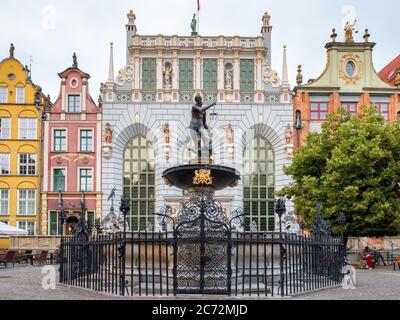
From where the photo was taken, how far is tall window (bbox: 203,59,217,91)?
46.6 meters

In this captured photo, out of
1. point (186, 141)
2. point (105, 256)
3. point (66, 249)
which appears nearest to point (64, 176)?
point (186, 141)

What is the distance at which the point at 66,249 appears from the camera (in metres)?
18.4

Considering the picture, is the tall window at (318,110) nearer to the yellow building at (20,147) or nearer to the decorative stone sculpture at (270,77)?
the decorative stone sculpture at (270,77)

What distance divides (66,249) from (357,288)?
331 inches

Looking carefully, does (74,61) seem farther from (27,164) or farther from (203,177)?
(203,177)

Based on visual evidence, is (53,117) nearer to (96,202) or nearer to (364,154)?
(96,202)

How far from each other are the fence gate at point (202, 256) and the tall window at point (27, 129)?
106 ft

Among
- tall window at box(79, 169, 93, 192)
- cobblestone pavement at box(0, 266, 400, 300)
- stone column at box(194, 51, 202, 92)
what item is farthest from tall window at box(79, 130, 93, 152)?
cobblestone pavement at box(0, 266, 400, 300)

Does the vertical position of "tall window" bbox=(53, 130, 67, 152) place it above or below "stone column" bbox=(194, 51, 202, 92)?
below

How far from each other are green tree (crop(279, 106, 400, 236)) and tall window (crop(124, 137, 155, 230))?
15.8 m

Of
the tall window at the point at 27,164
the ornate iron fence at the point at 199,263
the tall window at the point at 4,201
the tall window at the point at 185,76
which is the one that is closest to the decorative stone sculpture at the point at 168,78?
the tall window at the point at 185,76

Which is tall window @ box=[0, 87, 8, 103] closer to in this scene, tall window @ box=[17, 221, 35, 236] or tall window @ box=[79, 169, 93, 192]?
tall window @ box=[79, 169, 93, 192]

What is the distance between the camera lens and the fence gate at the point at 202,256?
14.2 meters

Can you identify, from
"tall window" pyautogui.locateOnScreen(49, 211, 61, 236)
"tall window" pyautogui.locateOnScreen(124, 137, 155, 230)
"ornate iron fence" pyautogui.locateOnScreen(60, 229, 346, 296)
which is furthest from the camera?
"tall window" pyautogui.locateOnScreen(124, 137, 155, 230)
